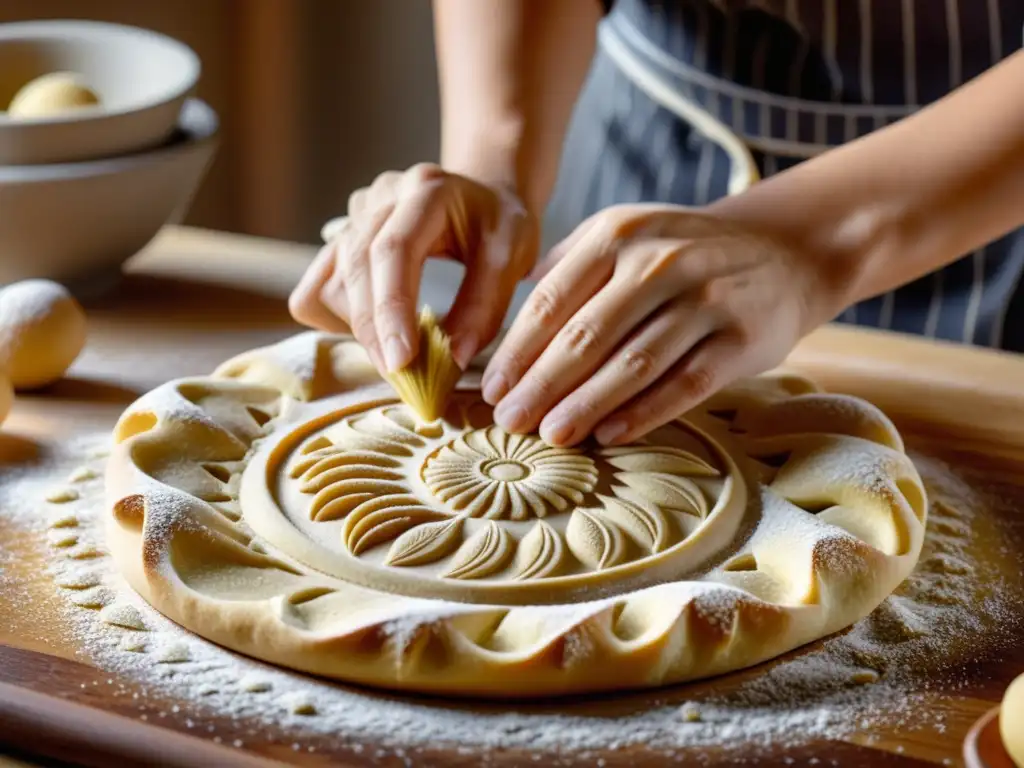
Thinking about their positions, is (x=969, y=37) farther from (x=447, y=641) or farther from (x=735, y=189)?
(x=447, y=641)

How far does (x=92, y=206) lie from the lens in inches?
64.2

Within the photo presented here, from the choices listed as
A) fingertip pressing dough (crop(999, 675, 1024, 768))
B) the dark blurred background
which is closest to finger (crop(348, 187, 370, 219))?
fingertip pressing dough (crop(999, 675, 1024, 768))

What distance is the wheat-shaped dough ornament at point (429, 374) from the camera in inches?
50.0

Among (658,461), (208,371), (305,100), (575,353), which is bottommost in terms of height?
(305,100)

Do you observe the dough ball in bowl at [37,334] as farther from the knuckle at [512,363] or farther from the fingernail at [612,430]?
the fingernail at [612,430]

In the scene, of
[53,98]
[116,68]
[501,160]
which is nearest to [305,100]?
[116,68]

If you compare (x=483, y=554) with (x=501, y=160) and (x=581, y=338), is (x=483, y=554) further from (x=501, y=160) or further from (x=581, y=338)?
(x=501, y=160)

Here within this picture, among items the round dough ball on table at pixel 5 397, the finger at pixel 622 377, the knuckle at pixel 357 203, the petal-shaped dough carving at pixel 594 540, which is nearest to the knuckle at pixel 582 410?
the finger at pixel 622 377

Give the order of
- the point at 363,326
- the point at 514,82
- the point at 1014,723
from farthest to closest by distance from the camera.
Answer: the point at 514,82
the point at 363,326
the point at 1014,723

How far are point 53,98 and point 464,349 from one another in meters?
0.74

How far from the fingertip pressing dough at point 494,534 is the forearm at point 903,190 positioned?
0.17 metres

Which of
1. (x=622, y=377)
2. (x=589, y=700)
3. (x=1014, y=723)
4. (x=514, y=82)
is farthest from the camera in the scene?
(x=514, y=82)

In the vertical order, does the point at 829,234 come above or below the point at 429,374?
above

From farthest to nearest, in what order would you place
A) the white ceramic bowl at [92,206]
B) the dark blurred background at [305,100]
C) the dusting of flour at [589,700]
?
the dark blurred background at [305,100] → the white ceramic bowl at [92,206] → the dusting of flour at [589,700]
